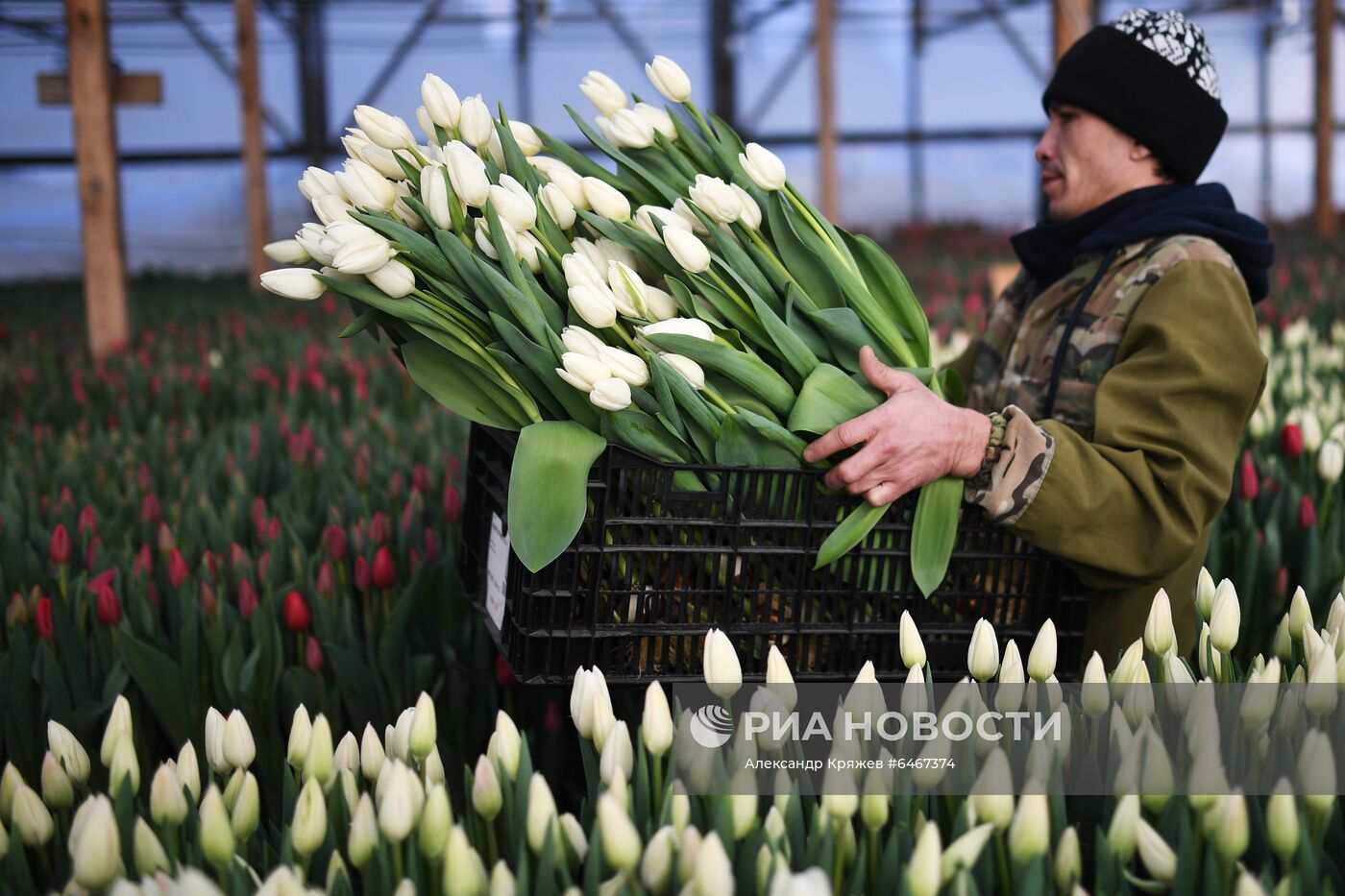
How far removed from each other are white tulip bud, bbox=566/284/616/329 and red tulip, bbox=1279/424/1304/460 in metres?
1.85

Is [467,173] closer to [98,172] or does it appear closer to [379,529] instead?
[379,529]

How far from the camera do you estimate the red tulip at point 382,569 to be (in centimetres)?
217

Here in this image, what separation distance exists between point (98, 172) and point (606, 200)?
14.8ft

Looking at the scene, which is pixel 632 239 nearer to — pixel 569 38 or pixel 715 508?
pixel 715 508

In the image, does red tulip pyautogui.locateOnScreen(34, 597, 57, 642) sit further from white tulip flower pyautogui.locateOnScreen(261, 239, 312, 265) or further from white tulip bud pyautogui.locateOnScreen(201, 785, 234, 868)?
white tulip bud pyautogui.locateOnScreen(201, 785, 234, 868)

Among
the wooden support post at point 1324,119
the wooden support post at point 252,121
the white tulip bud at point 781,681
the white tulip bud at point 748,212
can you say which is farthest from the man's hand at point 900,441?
the wooden support post at point 1324,119

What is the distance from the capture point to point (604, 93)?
179 centimetres

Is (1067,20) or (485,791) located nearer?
(485,791)

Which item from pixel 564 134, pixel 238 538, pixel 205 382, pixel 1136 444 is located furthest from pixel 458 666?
pixel 564 134

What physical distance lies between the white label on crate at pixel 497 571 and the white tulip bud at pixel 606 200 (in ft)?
1.48

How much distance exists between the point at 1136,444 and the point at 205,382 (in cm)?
361

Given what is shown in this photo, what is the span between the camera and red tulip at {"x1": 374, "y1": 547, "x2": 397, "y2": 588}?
2172 mm

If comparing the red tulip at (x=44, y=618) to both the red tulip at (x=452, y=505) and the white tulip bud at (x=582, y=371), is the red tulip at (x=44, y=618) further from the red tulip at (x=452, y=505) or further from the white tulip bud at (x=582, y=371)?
the white tulip bud at (x=582, y=371)

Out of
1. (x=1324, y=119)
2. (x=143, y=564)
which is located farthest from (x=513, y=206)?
(x=1324, y=119)
